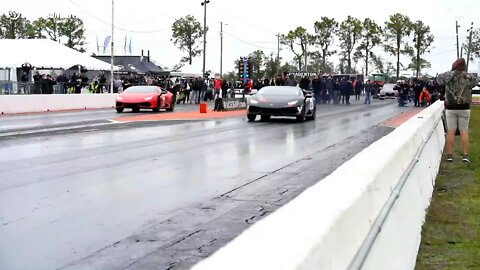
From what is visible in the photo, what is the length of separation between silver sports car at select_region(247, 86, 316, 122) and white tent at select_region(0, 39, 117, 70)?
24428 millimetres

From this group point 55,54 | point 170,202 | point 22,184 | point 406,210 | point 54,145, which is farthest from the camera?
point 55,54

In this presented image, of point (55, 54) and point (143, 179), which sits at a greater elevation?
point (55, 54)

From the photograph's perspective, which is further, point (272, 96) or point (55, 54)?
point (55, 54)

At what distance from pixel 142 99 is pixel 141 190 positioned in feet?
72.8

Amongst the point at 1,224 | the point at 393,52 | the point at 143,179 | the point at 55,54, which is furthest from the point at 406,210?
the point at 393,52

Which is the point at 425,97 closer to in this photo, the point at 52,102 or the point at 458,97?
the point at 52,102

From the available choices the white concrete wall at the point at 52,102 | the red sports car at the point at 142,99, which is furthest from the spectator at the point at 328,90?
the red sports car at the point at 142,99

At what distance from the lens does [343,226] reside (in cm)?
312

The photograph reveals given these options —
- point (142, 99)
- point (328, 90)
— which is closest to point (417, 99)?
point (328, 90)

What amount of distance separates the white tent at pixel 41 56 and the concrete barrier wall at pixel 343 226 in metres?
40.9

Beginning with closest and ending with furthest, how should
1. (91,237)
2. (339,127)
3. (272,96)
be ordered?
(91,237) → (339,127) → (272,96)

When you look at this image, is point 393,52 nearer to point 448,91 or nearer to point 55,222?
point 448,91

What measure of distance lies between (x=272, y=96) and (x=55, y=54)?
27.8 metres

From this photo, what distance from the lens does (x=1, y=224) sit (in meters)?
6.79
